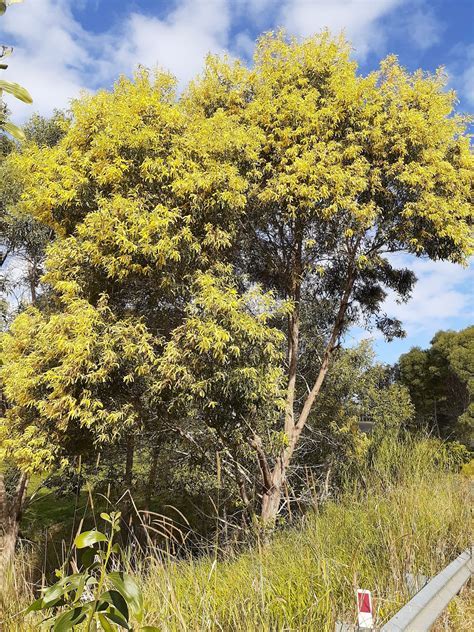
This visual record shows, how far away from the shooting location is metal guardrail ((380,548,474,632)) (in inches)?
94.0

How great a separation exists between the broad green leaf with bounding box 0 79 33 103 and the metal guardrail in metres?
2.45

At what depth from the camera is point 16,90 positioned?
3.59 ft

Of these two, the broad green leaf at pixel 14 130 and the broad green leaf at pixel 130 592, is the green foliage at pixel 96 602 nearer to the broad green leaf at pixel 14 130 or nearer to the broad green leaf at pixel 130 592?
the broad green leaf at pixel 130 592

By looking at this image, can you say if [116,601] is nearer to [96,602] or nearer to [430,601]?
[96,602]

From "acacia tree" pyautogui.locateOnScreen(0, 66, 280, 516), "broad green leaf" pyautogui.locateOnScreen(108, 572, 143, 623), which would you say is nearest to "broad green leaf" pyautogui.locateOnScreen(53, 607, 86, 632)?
"broad green leaf" pyautogui.locateOnScreen(108, 572, 143, 623)

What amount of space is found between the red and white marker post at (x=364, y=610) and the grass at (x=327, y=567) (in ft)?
0.83

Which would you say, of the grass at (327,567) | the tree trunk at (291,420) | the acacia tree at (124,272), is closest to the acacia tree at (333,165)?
the tree trunk at (291,420)

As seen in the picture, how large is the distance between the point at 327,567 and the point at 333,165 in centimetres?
811

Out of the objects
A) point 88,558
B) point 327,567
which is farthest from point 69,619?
point 327,567

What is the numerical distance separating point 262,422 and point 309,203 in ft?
13.4

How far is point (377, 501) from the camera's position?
4.44 m

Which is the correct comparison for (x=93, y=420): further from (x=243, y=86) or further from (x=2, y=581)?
(x=243, y=86)

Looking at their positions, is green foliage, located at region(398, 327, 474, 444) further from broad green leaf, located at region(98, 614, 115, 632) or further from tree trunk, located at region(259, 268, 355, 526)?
broad green leaf, located at region(98, 614, 115, 632)

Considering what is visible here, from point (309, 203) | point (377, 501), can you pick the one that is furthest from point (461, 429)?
point (377, 501)
